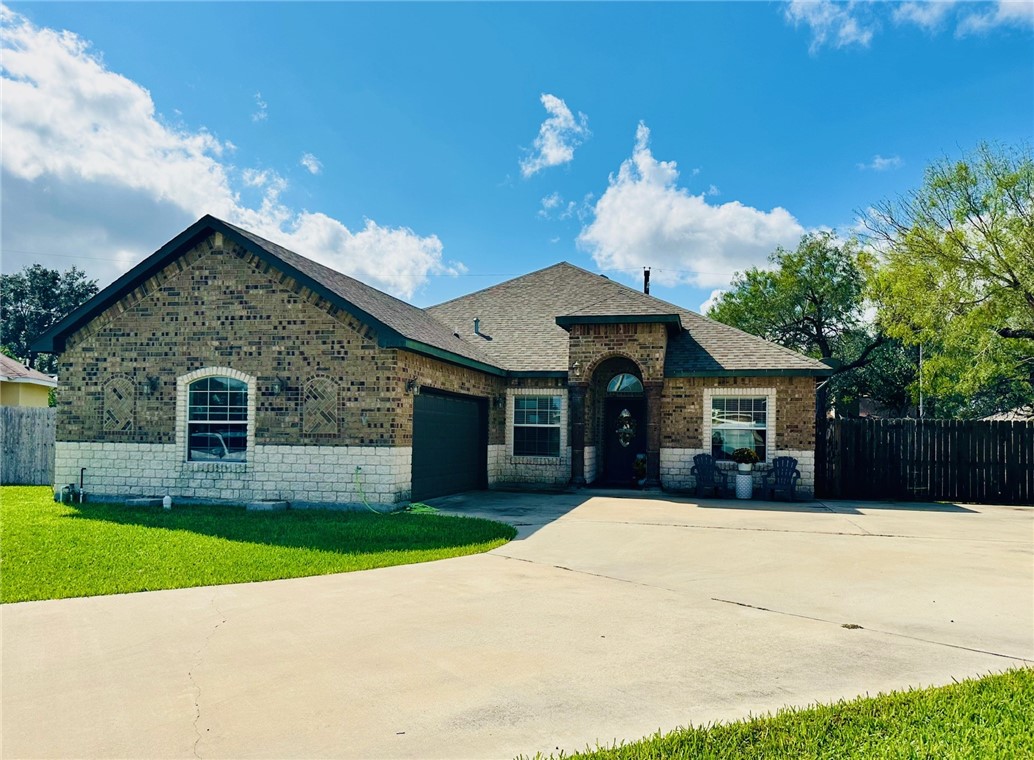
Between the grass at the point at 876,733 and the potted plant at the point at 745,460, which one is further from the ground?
the potted plant at the point at 745,460

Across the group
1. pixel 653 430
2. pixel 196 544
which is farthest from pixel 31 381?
pixel 653 430

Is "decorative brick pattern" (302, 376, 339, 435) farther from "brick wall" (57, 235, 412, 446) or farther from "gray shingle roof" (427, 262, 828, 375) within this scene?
"gray shingle roof" (427, 262, 828, 375)

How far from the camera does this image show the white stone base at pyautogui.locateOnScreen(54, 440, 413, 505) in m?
13.2

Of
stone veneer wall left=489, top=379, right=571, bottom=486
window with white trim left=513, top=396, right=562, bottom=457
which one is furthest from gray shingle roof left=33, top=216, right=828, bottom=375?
window with white trim left=513, top=396, right=562, bottom=457

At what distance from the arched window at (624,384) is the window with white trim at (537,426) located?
5.93ft

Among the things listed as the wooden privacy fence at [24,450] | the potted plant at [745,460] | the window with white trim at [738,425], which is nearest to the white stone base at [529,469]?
the window with white trim at [738,425]

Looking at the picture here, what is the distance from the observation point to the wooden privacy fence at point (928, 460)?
56.6 ft

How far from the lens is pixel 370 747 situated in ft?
12.3

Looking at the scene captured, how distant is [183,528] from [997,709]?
34.7 feet

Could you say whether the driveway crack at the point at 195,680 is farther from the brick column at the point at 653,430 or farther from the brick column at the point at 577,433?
the brick column at the point at 653,430

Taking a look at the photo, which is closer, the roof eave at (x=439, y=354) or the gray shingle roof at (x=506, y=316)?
the roof eave at (x=439, y=354)

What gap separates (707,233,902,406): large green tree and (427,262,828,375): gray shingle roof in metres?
16.1

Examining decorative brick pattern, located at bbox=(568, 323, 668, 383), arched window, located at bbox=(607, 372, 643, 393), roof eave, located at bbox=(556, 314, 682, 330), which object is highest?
roof eave, located at bbox=(556, 314, 682, 330)

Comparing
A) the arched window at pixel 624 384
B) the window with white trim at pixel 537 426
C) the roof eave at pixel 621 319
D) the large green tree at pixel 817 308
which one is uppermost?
the large green tree at pixel 817 308
